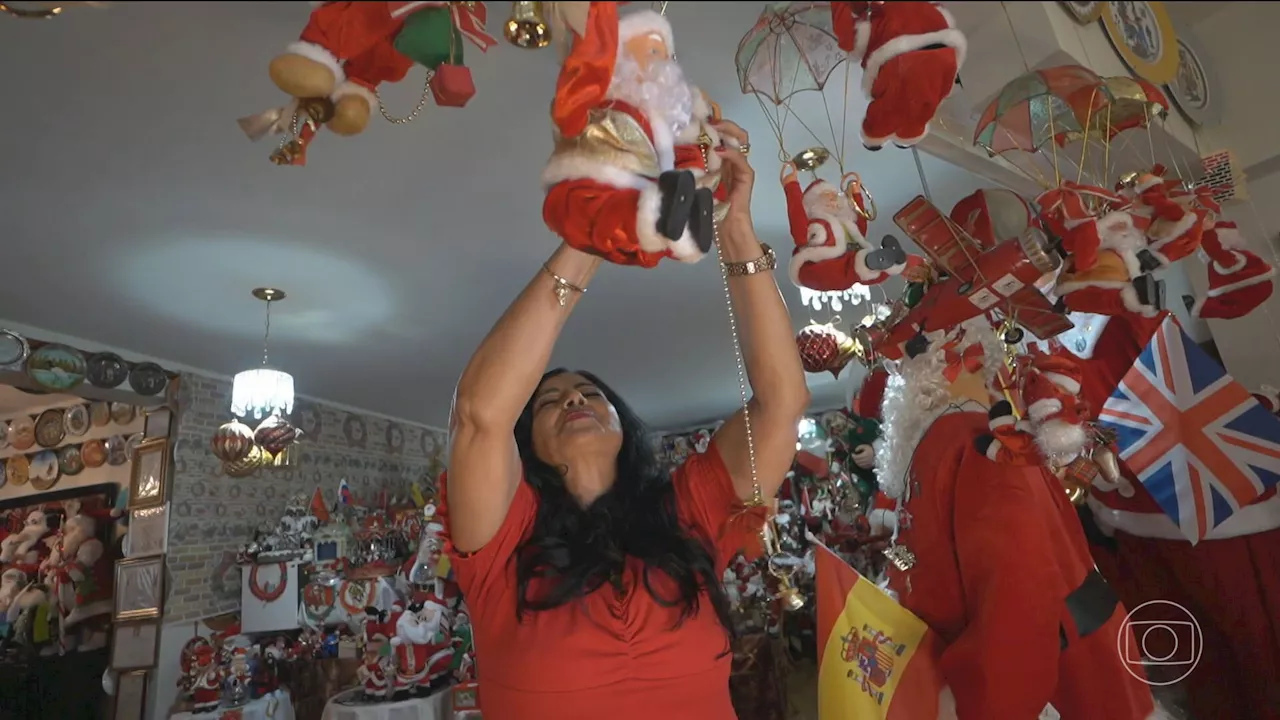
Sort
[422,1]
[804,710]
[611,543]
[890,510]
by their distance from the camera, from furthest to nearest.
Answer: [804,710] → [890,510] → [611,543] → [422,1]

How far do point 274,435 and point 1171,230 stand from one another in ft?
9.76

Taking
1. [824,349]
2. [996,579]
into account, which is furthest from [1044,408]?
[824,349]

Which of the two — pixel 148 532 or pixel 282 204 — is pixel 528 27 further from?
pixel 148 532

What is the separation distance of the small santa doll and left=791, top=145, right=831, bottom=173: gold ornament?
2171 millimetres

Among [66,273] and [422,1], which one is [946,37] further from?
[66,273]

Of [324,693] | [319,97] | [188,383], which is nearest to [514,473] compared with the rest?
[319,97]

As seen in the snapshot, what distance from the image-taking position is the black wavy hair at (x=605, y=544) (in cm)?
81

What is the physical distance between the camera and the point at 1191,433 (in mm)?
1076

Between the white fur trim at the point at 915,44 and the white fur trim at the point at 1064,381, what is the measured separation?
518mm

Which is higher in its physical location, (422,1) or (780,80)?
(780,80)

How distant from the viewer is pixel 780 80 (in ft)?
2.63

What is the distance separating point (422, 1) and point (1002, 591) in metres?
0.95

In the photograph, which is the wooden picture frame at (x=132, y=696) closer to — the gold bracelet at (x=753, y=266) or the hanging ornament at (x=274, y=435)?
the hanging ornament at (x=274, y=435)

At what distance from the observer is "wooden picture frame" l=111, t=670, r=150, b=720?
2984 millimetres
